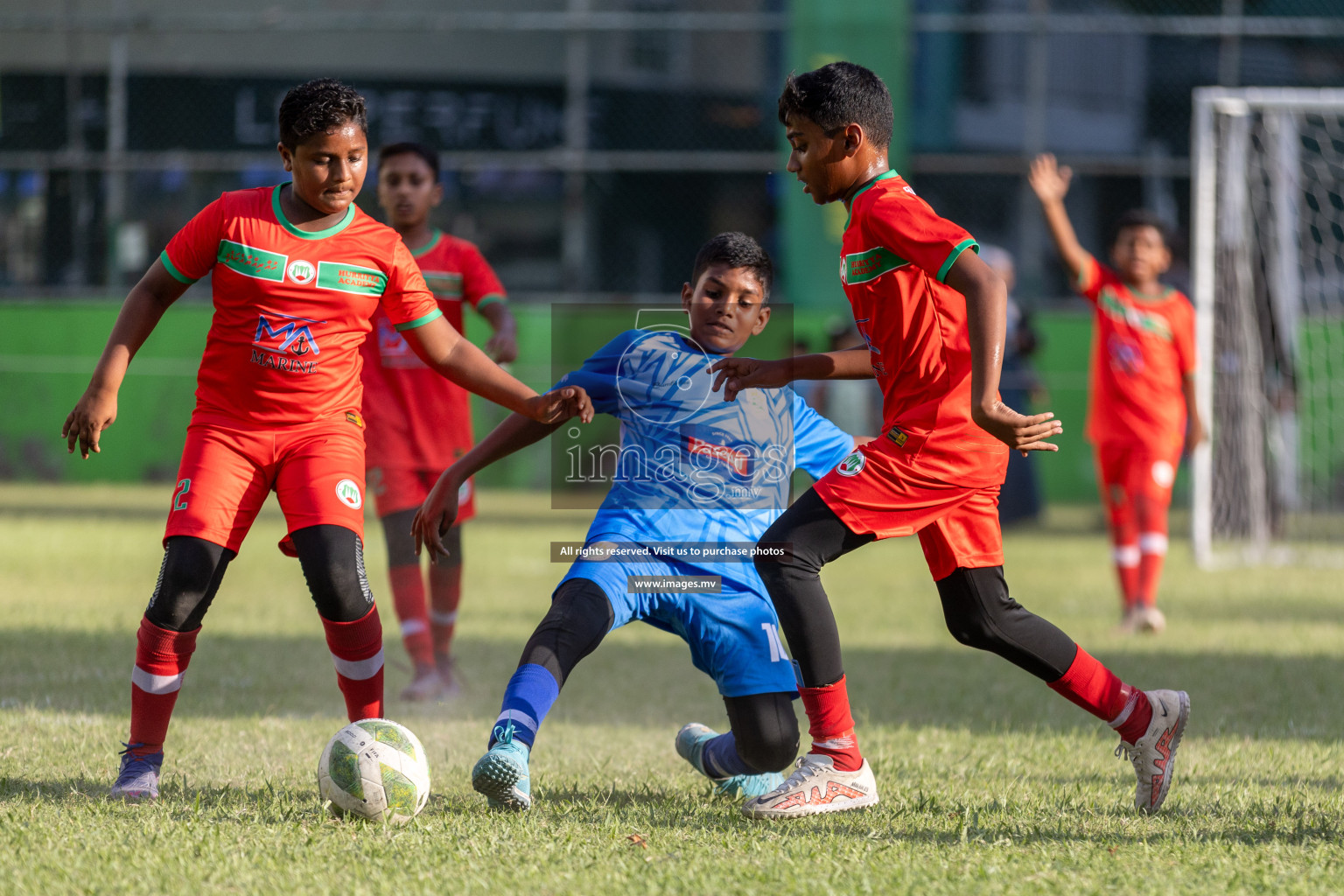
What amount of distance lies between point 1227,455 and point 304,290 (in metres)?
9.49

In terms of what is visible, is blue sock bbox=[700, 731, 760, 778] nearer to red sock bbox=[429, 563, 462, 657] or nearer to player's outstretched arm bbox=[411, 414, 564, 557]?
player's outstretched arm bbox=[411, 414, 564, 557]

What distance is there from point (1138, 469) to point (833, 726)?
173 inches

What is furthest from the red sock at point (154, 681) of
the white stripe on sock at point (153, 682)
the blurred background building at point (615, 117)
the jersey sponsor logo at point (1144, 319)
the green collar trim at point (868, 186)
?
the blurred background building at point (615, 117)

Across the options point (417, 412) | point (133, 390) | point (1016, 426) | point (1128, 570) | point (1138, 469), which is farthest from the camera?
point (133, 390)

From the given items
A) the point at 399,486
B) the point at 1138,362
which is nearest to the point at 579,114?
the point at 1138,362

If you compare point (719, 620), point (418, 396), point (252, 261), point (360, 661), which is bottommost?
point (360, 661)

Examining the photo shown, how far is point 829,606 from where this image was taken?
3514mm

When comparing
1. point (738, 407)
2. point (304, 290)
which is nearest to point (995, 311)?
point (738, 407)

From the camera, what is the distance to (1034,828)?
3391 millimetres

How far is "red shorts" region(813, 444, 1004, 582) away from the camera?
11.5 feet

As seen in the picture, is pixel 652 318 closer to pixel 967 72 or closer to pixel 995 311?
pixel 995 311

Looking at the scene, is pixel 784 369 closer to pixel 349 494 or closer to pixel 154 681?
pixel 349 494

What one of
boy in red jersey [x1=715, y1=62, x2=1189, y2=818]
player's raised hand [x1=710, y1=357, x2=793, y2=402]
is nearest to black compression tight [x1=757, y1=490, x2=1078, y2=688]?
boy in red jersey [x1=715, y1=62, x2=1189, y2=818]

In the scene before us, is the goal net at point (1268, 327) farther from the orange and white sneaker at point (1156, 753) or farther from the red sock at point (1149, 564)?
the orange and white sneaker at point (1156, 753)
